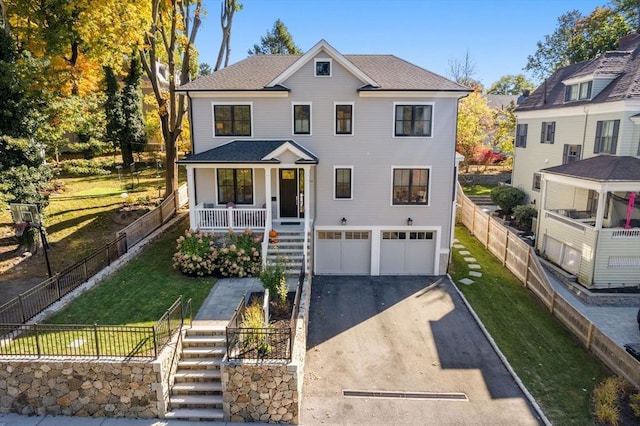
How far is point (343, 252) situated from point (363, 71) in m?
8.22

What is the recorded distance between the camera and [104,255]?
17062 millimetres

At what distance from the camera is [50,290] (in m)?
13.3

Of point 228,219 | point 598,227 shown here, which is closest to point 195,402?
point 228,219

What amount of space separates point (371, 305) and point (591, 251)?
9.14 m

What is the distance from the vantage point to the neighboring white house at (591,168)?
1599 cm

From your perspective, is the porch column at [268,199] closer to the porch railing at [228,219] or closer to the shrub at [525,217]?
the porch railing at [228,219]

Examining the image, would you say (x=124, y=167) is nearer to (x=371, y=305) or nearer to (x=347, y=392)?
(x=371, y=305)

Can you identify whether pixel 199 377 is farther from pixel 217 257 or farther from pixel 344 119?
pixel 344 119

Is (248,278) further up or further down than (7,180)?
further down

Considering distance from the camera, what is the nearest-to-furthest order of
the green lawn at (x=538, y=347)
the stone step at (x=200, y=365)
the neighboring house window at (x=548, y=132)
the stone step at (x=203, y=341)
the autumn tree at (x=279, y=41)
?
the green lawn at (x=538, y=347) → the stone step at (x=200, y=365) → the stone step at (x=203, y=341) → the neighboring house window at (x=548, y=132) → the autumn tree at (x=279, y=41)

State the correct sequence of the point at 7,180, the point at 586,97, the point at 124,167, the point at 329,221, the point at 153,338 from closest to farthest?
the point at 153,338
the point at 7,180
the point at 329,221
the point at 586,97
the point at 124,167

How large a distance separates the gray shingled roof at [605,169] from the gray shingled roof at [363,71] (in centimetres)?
674

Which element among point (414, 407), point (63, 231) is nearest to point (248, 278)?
point (414, 407)

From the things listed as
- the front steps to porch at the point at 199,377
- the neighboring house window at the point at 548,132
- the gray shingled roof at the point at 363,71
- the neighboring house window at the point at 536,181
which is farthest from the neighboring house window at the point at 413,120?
the neighboring house window at the point at 536,181
